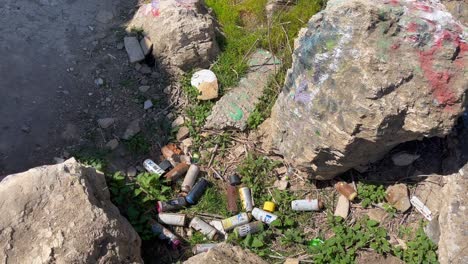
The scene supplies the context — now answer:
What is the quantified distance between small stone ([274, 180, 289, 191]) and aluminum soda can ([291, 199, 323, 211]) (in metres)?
0.20

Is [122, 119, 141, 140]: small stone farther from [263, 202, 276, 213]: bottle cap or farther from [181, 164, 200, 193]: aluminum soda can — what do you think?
[263, 202, 276, 213]: bottle cap

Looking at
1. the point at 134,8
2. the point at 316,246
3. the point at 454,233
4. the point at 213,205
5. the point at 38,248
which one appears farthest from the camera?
the point at 134,8

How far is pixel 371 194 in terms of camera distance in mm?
4758

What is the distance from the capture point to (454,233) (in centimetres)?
421

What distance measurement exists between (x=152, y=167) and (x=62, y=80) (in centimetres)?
138

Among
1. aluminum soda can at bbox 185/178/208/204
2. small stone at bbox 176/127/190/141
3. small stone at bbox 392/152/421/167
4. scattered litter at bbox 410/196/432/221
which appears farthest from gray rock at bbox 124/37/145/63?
scattered litter at bbox 410/196/432/221

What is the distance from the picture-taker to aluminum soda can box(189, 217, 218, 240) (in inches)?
184

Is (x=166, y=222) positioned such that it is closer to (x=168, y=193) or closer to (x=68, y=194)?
(x=168, y=193)

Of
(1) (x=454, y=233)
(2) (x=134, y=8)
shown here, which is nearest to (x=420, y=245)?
(1) (x=454, y=233)

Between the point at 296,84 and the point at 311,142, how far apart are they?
1.64ft

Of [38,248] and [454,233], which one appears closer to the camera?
[38,248]

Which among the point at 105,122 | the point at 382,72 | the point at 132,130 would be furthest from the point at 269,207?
the point at 105,122

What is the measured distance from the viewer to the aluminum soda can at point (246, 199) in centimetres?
488

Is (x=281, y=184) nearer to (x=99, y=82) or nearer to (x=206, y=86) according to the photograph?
(x=206, y=86)
